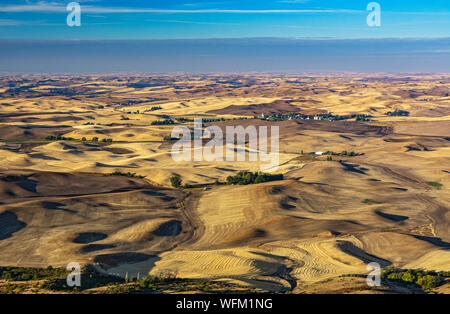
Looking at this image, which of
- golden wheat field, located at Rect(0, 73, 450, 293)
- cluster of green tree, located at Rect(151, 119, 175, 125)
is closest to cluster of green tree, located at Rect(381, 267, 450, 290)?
golden wheat field, located at Rect(0, 73, 450, 293)

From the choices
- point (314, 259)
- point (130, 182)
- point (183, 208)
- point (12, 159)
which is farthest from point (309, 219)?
point (12, 159)

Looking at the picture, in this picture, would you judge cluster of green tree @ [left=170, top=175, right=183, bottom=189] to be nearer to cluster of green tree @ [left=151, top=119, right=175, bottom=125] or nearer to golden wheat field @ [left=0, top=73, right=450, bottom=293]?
golden wheat field @ [left=0, top=73, right=450, bottom=293]

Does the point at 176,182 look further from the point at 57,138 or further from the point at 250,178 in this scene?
the point at 57,138

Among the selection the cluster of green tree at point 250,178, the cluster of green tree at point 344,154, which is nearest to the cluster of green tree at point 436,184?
the cluster of green tree at point 250,178

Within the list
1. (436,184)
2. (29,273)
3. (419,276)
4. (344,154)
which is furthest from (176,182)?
(344,154)

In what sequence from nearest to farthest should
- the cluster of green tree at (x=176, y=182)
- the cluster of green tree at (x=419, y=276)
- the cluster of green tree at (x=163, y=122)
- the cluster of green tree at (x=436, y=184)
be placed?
the cluster of green tree at (x=419, y=276) → the cluster of green tree at (x=176, y=182) → the cluster of green tree at (x=436, y=184) → the cluster of green tree at (x=163, y=122)

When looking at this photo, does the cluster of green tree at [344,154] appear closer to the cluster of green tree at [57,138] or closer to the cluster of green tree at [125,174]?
the cluster of green tree at [125,174]
